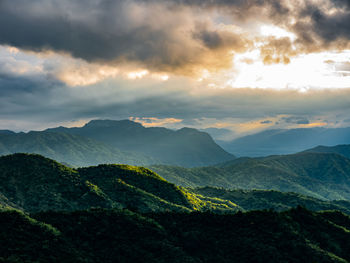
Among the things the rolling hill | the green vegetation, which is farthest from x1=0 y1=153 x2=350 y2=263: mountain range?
the rolling hill

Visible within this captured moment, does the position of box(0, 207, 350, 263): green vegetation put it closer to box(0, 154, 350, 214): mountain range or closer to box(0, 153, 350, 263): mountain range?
box(0, 153, 350, 263): mountain range

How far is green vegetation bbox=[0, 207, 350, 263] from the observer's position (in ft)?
256

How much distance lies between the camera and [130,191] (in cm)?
18550

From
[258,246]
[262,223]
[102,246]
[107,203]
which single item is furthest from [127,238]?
[107,203]

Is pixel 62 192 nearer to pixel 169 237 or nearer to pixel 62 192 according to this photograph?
pixel 62 192

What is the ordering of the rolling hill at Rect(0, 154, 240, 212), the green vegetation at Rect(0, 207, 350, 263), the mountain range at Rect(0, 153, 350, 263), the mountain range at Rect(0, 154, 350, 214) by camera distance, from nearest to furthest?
1. the green vegetation at Rect(0, 207, 350, 263)
2. the mountain range at Rect(0, 153, 350, 263)
3. the mountain range at Rect(0, 154, 350, 214)
4. the rolling hill at Rect(0, 154, 240, 212)

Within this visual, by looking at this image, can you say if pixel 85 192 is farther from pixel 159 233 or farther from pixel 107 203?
pixel 159 233

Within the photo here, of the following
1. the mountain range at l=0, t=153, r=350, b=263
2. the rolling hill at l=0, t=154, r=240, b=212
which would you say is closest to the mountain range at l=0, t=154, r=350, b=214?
the rolling hill at l=0, t=154, r=240, b=212

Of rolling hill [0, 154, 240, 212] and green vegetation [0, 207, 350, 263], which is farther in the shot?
rolling hill [0, 154, 240, 212]

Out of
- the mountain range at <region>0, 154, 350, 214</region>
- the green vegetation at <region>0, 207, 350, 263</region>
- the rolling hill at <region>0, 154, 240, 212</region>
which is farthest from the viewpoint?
the rolling hill at <region>0, 154, 240, 212</region>

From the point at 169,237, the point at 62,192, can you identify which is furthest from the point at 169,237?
the point at 62,192

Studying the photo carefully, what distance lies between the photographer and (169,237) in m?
97.8

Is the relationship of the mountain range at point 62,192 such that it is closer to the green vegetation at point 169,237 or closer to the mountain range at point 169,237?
the mountain range at point 169,237

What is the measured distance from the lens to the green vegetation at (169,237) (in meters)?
78.0
